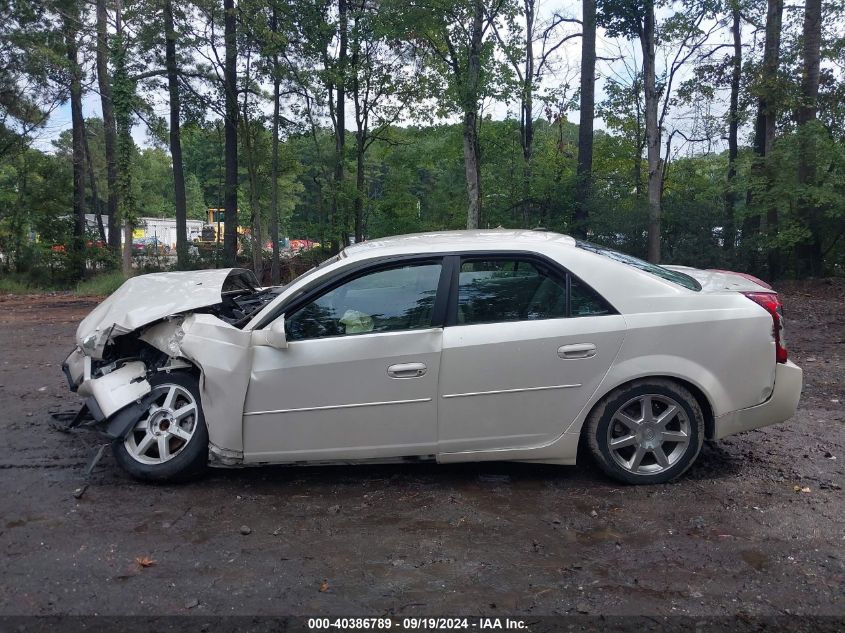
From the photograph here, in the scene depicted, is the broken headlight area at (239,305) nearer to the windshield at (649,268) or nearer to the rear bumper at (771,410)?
the windshield at (649,268)

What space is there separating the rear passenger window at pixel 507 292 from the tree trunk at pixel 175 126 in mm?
20052

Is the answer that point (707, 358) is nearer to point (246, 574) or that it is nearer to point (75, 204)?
point (246, 574)

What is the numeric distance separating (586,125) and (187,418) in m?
19.9

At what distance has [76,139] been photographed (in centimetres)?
2603

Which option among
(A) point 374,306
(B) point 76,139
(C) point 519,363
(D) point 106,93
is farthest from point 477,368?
(B) point 76,139

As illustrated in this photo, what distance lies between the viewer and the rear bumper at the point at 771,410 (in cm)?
411

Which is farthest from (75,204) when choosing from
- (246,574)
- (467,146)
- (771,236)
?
(246,574)

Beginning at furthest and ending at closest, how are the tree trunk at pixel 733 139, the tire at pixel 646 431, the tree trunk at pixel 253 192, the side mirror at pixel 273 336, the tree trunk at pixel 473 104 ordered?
1. the tree trunk at pixel 253 192
2. the tree trunk at pixel 733 139
3. the tree trunk at pixel 473 104
4. the tire at pixel 646 431
5. the side mirror at pixel 273 336

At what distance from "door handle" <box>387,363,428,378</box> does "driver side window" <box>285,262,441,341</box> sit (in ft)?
0.79

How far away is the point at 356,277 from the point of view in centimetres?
417

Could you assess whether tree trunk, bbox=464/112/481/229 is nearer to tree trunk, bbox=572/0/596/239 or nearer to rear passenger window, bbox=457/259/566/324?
tree trunk, bbox=572/0/596/239

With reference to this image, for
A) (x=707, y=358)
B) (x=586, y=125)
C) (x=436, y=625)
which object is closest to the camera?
(x=436, y=625)

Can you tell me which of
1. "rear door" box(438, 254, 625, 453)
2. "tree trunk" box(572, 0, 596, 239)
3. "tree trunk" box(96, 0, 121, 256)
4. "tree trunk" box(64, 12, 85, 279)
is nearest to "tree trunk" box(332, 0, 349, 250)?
"tree trunk" box(96, 0, 121, 256)

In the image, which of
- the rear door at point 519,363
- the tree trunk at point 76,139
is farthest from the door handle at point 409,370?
the tree trunk at point 76,139
